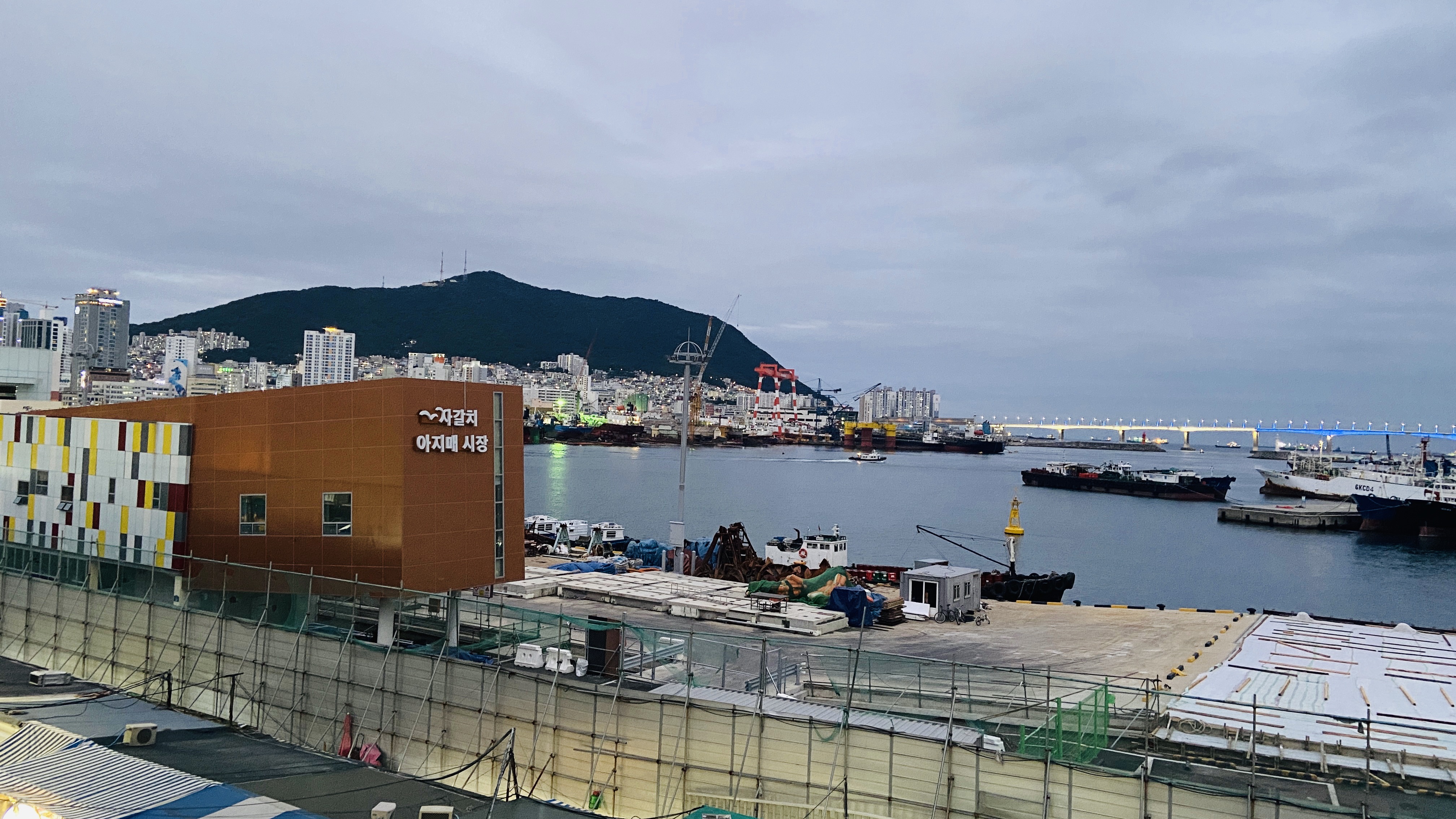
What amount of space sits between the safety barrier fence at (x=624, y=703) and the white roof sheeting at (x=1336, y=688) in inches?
51.0

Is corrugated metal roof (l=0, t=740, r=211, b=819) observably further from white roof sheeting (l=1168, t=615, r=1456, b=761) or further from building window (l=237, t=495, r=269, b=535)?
white roof sheeting (l=1168, t=615, r=1456, b=761)

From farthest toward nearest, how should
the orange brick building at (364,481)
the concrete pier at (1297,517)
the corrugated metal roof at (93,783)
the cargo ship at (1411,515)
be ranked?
the concrete pier at (1297,517) < the cargo ship at (1411,515) < the orange brick building at (364,481) < the corrugated metal roof at (93,783)

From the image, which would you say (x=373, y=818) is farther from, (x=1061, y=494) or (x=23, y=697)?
(x=1061, y=494)

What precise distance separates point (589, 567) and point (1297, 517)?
88.7 meters

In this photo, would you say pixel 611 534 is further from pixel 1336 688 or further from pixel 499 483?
pixel 1336 688

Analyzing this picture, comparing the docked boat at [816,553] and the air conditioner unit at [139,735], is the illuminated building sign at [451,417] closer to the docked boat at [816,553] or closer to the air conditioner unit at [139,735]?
Answer: the air conditioner unit at [139,735]

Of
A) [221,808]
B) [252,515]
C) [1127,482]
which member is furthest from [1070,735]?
[1127,482]

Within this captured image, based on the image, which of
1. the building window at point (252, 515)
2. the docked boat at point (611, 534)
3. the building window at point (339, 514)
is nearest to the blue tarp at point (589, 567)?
the docked boat at point (611, 534)

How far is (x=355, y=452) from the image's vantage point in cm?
2017

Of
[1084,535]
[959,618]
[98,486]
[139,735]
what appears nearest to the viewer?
[139,735]

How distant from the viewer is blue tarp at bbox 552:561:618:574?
118ft

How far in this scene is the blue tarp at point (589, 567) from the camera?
3606 cm

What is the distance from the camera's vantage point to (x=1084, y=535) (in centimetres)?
8431

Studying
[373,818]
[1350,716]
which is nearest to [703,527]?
[1350,716]
